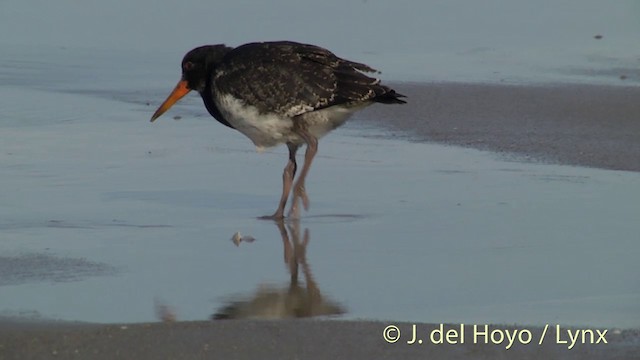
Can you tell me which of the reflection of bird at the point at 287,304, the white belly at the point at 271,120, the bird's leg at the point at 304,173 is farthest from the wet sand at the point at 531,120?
the reflection of bird at the point at 287,304

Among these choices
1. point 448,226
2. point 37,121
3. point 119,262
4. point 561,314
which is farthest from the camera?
point 37,121

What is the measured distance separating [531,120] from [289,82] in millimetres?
3028

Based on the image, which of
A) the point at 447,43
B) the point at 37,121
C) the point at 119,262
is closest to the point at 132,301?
the point at 119,262

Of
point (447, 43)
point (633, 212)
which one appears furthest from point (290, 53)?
point (447, 43)

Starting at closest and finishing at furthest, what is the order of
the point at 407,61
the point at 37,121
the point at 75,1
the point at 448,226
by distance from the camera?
the point at 448,226
the point at 37,121
the point at 407,61
the point at 75,1

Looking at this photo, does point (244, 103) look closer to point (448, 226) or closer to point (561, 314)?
point (448, 226)

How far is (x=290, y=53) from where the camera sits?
9.63m

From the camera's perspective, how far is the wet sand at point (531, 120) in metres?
10.7

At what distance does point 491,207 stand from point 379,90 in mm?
1046

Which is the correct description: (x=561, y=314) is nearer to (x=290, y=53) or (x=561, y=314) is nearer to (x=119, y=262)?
(x=119, y=262)

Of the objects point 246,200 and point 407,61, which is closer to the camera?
point 246,200

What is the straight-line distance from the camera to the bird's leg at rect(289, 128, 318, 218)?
9109 millimetres

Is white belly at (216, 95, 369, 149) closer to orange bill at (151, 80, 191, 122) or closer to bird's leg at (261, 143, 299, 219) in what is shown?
bird's leg at (261, 143, 299, 219)

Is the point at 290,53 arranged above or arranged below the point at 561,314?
above
